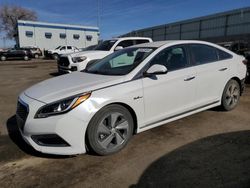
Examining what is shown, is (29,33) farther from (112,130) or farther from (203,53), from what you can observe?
(112,130)

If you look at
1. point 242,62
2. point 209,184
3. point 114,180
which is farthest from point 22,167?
point 242,62

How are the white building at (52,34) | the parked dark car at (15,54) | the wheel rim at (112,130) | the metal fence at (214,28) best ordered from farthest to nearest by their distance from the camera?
the white building at (52,34)
the metal fence at (214,28)
the parked dark car at (15,54)
the wheel rim at (112,130)

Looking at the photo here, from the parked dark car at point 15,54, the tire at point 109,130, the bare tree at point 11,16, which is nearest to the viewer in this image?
the tire at point 109,130

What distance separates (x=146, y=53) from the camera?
14.0 feet

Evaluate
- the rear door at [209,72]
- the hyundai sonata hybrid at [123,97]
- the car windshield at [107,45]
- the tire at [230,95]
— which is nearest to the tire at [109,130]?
the hyundai sonata hybrid at [123,97]

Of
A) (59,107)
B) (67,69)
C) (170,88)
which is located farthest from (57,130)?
(67,69)

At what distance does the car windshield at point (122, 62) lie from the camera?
13.6 feet

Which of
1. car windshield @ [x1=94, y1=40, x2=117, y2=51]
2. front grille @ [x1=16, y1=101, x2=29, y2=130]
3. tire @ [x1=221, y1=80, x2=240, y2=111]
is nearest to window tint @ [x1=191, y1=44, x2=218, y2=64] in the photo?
tire @ [x1=221, y1=80, x2=240, y2=111]

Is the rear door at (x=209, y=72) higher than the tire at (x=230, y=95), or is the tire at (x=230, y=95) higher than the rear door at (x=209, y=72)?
the rear door at (x=209, y=72)

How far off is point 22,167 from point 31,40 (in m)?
43.2

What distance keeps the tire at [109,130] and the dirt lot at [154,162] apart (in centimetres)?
14

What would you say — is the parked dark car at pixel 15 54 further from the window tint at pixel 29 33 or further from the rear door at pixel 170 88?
the rear door at pixel 170 88

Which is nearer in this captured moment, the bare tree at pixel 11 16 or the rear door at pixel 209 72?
the rear door at pixel 209 72

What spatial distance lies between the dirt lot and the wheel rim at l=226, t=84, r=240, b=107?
789 millimetres
